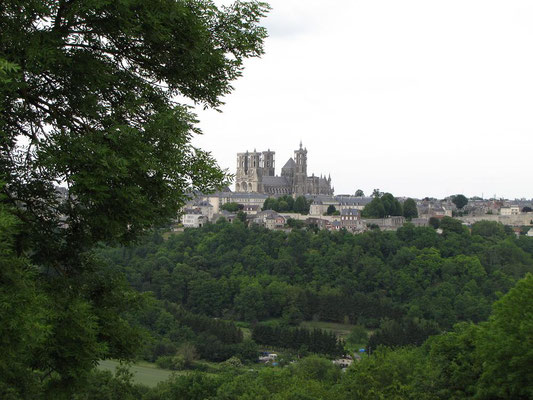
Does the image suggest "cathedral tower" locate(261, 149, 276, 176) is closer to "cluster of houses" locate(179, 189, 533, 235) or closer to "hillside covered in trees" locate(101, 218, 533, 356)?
"cluster of houses" locate(179, 189, 533, 235)

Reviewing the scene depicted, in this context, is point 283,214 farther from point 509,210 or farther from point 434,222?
point 509,210

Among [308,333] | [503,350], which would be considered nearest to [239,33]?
[503,350]

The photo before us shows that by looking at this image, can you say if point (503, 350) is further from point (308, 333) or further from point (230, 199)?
point (230, 199)

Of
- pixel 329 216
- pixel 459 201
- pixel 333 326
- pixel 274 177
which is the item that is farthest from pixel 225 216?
pixel 459 201

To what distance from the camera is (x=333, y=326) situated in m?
59.3

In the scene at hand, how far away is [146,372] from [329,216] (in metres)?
48.9

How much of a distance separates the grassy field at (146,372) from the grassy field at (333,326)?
17.9 meters

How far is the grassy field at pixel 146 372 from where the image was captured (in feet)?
127

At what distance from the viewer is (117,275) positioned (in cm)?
713

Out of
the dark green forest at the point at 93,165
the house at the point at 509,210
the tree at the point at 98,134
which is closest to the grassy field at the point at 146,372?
the dark green forest at the point at 93,165

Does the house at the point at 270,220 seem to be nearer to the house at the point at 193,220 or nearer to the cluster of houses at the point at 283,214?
the cluster of houses at the point at 283,214

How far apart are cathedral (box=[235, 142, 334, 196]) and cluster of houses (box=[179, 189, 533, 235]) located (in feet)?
19.1

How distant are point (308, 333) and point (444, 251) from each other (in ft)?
86.9

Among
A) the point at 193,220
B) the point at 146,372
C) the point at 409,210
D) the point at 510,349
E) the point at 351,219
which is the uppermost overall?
the point at 409,210
